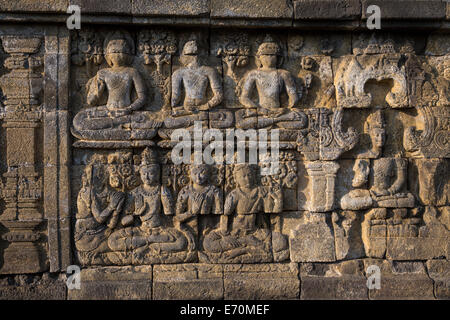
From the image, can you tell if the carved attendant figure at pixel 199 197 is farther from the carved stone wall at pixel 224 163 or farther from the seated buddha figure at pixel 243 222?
the seated buddha figure at pixel 243 222

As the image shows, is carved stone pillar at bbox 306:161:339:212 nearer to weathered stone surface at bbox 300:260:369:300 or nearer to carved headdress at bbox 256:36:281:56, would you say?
weathered stone surface at bbox 300:260:369:300

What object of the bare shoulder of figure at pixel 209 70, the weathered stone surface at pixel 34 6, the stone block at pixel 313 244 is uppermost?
the weathered stone surface at pixel 34 6

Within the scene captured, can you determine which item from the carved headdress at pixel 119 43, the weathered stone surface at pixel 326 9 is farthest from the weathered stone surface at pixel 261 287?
the weathered stone surface at pixel 326 9

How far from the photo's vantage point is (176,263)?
5203 millimetres

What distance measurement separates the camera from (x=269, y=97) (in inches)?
206

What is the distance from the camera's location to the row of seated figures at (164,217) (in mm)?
5102

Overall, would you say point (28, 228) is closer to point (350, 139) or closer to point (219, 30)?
point (219, 30)

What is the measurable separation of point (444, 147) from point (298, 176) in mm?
1808

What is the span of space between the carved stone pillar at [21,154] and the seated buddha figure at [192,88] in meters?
1.60

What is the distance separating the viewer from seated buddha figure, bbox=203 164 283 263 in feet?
17.0

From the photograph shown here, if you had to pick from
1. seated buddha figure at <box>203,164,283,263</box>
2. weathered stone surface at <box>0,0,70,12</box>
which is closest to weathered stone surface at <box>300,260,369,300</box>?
seated buddha figure at <box>203,164,283,263</box>

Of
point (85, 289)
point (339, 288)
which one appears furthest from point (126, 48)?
point (339, 288)

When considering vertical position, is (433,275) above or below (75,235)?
below

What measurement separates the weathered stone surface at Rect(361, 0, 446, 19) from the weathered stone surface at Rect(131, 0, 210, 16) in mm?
1904
